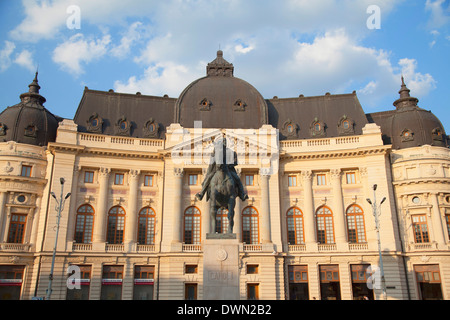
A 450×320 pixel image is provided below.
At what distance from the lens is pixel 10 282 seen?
126 feet

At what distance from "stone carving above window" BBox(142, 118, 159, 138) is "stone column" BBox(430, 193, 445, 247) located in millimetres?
29480

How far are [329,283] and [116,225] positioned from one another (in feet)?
72.5

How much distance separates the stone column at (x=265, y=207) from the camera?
4156 centimetres

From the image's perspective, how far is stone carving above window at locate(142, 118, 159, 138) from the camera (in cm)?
4647

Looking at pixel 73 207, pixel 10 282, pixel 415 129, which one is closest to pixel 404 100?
pixel 415 129

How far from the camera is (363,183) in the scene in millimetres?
43344

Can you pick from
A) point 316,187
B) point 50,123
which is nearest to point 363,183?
point 316,187

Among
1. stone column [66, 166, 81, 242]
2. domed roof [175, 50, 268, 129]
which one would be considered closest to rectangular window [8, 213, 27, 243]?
stone column [66, 166, 81, 242]

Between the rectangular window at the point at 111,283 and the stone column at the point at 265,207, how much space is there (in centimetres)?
1451

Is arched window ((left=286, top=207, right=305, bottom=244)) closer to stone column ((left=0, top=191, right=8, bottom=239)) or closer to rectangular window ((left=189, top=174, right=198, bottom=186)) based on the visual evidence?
rectangular window ((left=189, top=174, right=198, bottom=186))

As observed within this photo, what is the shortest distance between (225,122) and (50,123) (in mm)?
18966

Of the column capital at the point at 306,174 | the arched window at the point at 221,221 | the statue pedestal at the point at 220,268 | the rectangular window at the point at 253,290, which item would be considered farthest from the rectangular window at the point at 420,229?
the statue pedestal at the point at 220,268

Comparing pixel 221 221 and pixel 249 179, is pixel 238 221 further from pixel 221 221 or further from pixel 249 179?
pixel 249 179

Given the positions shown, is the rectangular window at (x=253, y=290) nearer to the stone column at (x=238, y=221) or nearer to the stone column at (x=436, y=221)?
the stone column at (x=238, y=221)
